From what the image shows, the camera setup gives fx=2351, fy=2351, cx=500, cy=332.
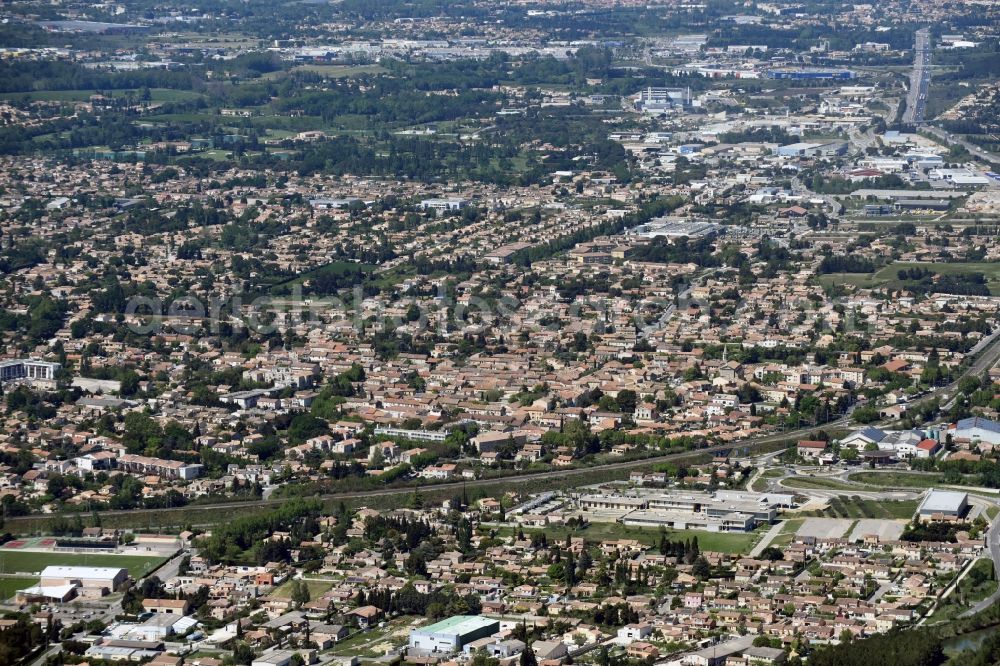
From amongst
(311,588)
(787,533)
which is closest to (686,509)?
(787,533)

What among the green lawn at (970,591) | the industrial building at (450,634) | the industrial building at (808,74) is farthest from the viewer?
the industrial building at (808,74)

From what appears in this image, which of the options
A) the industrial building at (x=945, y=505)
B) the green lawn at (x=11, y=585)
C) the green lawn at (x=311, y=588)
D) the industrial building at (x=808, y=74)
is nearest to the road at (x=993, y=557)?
the industrial building at (x=945, y=505)

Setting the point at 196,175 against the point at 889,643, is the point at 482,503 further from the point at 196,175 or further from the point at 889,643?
the point at 196,175

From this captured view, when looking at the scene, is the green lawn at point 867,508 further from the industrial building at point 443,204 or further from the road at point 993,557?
the industrial building at point 443,204

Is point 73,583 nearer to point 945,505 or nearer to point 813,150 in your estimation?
point 945,505

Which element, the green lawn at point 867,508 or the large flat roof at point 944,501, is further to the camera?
the green lawn at point 867,508

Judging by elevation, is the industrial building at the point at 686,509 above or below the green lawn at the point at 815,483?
above

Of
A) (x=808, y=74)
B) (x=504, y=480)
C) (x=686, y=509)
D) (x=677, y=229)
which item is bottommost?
(x=808, y=74)
